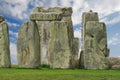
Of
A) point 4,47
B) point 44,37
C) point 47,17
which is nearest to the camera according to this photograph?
point 4,47

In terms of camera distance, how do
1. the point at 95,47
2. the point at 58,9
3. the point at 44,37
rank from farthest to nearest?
the point at 58,9
the point at 44,37
the point at 95,47

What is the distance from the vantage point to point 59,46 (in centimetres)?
4222

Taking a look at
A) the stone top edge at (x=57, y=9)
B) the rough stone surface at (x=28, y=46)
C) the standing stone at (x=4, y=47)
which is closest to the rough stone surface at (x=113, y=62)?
the rough stone surface at (x=28, y=46)

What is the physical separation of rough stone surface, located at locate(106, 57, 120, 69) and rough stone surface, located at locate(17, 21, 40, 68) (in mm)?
5749

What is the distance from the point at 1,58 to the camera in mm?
42844

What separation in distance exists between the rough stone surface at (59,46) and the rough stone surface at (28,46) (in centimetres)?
128

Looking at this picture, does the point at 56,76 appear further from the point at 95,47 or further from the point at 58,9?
the point at 58,9

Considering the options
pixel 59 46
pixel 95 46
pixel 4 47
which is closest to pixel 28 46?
pixel 4 47

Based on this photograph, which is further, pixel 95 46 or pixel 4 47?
pixel 4 47

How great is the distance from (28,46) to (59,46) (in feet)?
8.56

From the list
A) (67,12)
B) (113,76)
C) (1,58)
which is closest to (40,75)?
(113,76)

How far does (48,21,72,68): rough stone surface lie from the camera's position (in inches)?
1658

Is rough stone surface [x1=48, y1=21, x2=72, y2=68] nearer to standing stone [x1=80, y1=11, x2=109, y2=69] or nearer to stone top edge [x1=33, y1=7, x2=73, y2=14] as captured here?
standing stone [x1=80, y1=11, x2=109, y2=69]

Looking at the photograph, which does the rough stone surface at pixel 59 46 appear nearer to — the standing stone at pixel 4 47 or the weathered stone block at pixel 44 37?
the standing stone at pixel 4 47
